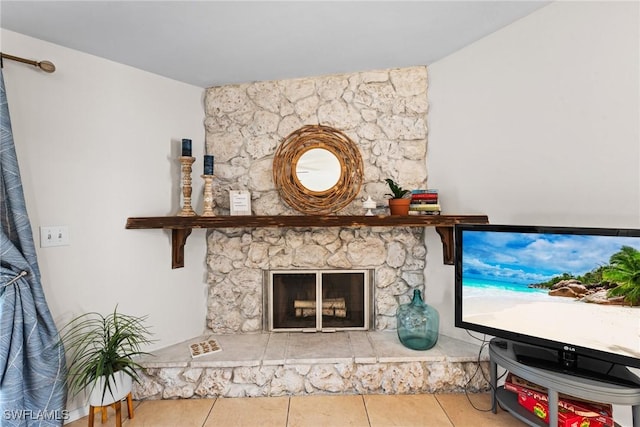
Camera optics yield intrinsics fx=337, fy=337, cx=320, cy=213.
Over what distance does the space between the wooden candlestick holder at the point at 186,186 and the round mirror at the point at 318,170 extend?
0.76m

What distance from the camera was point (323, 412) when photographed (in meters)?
2.00

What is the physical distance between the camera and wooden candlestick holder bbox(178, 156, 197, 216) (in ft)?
7.64

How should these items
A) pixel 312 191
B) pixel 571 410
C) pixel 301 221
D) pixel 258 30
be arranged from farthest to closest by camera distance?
pixel 312 191 < pixel 301 221 < pixel 258 30 < pixel 571 410

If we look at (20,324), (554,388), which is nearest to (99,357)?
(20,324)

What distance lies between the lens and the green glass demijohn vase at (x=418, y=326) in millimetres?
2240

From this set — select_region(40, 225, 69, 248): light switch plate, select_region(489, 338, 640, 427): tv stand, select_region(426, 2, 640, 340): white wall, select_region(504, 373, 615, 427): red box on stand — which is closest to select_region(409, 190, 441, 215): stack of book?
select_region(426, 2, 640, 340): white wall

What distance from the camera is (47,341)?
1.74 metres

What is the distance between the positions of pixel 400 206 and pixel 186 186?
4.91 ft

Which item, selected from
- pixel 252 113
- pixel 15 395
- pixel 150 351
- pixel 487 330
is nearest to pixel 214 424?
pixel 150 351

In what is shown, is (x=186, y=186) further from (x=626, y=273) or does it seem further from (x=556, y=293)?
(x=626, y=273)

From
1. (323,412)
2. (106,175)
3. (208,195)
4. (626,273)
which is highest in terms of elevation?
(106,175)

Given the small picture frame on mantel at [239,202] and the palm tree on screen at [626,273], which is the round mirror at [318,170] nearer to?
the small picture frame on mantel at [239,202]

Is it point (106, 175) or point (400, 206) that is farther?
point (400, 206)

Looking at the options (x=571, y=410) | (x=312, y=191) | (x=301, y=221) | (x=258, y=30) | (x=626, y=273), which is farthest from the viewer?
(x=312, y=191)
